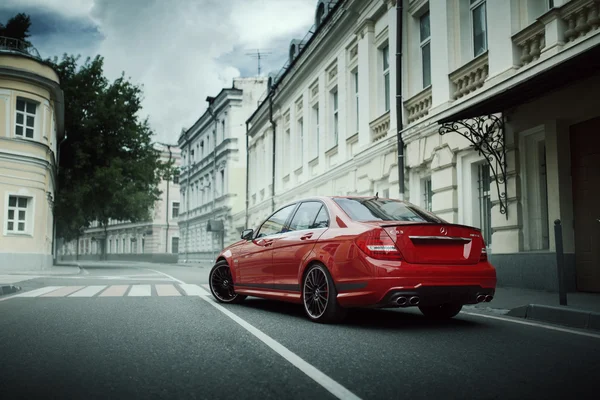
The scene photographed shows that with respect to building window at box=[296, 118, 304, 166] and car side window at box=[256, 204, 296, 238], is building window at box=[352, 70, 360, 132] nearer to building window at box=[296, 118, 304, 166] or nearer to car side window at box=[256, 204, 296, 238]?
building window at box=[296, 118, 304, 166]

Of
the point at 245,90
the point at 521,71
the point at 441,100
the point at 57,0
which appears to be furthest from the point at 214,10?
the point at 245,90

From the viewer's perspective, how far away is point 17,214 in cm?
2441

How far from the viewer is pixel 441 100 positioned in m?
13.5

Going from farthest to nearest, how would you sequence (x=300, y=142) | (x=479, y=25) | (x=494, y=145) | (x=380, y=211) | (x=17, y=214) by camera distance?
1. (x=300, y=142)
2. (x=17, y=214)
3. (x=479, y=25)
4. (x=494, y=145)
5. (x=380, y=211)

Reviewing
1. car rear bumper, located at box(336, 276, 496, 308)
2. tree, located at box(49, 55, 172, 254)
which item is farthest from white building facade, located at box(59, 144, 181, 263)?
car rear bumper, located at box(336, 276, 496, 308)

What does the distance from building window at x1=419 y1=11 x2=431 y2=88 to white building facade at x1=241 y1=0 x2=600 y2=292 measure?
0.13ft

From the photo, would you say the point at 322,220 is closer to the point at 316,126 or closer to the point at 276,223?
the point at 276,223

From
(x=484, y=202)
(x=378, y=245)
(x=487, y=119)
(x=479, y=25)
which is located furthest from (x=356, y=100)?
(x=378, y=245)

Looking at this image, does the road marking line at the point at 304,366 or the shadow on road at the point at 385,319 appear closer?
the road marking line at the point at 304,366

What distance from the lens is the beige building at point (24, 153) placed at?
78.1 ft

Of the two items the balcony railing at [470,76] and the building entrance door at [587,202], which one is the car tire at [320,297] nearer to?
the building entrance door at [587,202]

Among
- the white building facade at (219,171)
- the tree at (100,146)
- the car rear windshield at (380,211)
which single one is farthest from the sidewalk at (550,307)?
the white building facade at (219,171)

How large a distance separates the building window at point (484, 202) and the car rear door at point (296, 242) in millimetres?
6255

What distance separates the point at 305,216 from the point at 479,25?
26.6ft
